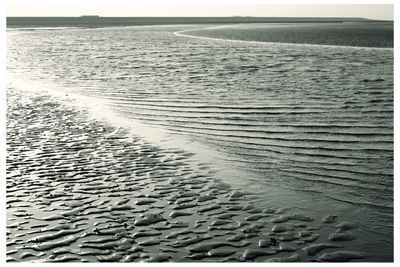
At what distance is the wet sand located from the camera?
7.23 metres

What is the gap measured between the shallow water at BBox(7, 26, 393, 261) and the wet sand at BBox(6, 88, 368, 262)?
1.10 ft

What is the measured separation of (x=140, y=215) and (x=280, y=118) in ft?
25.1

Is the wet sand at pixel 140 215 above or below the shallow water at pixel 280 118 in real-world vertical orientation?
below

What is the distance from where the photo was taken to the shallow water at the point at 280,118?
9367mm

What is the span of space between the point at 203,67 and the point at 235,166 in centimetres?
1737

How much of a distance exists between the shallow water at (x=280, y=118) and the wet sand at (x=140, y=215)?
34cm

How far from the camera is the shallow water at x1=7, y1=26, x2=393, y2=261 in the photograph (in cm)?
937

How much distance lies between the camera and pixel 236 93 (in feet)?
63.1

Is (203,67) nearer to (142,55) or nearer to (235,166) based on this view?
(142,55)

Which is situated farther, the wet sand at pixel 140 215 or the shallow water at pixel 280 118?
the shallow water at pixel 280 118

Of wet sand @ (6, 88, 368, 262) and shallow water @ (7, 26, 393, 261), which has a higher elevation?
shallow water @ (7, 26, 393, 261)

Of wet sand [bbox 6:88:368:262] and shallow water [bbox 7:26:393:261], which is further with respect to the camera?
shallow water [bbox 7:26:393:261]

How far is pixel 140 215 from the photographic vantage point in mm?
8555
